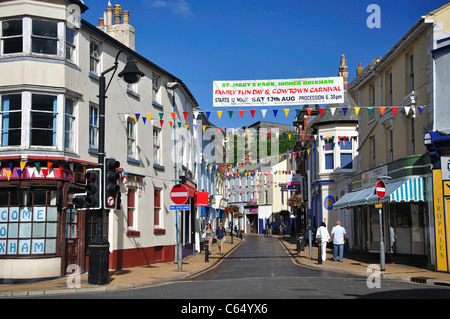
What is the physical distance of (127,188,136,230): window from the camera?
22859 millimetres

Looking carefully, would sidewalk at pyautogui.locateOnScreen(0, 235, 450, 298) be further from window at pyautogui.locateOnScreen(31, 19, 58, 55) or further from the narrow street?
window at pyautogui.locateOnScreen(31, 19, 58, 55)

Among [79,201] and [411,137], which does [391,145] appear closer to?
[411,137]

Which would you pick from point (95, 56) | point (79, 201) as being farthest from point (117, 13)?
point (79, 201)

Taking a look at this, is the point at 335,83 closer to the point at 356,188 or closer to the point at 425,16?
the point at 425,16

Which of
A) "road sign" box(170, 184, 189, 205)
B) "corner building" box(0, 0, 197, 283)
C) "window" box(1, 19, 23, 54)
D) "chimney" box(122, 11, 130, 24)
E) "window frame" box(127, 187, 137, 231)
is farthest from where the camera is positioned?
"chimney" box(122, 11, 130, 24)

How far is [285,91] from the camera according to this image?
20.9 metres

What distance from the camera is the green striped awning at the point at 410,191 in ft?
65.1

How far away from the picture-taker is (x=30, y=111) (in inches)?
698

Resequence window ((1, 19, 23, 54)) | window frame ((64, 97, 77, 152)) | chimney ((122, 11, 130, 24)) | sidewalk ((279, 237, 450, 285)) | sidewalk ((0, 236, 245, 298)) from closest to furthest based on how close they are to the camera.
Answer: sidewalk ((0, 236, 245, 298))
sidewalk ((279, 237, 450, 285))
window ((1, 19, 23, 54))
window frame ((64, 97, 77, 152))
chimney ((122, 11, 130, 24))

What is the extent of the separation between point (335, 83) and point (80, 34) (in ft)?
32.6

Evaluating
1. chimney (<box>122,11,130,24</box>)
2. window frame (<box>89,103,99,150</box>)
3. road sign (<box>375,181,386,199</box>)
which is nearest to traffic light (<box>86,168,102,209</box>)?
window frame (<box>89,103,99,150</box>)

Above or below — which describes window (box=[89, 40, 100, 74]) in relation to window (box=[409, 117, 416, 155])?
above

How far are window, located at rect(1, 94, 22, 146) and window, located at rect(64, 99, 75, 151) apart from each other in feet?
5.00

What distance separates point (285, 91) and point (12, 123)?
10.1 meters
